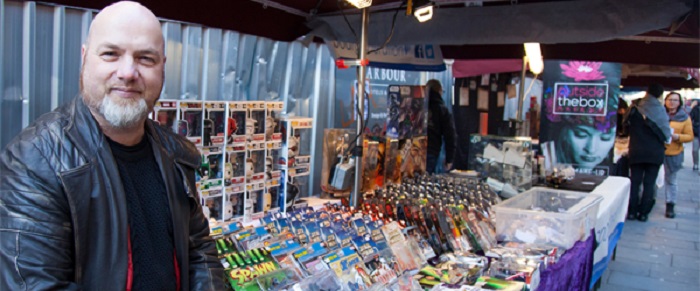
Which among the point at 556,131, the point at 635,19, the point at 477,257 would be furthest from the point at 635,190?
the point at 477,257

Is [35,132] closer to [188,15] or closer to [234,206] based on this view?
[188,15]

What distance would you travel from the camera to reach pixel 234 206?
10.8 ft

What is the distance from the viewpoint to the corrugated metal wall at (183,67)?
298 cm

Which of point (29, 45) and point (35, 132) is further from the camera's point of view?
point (29, 45)

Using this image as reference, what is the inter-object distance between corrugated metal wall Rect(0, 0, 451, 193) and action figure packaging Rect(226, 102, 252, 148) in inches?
35.2

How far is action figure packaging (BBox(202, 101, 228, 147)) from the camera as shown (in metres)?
3.06

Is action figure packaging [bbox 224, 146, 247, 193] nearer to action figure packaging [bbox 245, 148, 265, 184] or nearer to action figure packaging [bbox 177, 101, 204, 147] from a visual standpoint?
action figure packaging [bbox 245, 148, 265, 184]

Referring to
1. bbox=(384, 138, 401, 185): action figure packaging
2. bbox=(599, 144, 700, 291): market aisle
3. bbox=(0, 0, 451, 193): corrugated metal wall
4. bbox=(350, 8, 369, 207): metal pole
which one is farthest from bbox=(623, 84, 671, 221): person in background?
bbox=(350, 8, 369, 207): metal pole

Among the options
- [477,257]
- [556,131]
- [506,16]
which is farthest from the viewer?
[556,131]

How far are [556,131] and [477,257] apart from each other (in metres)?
6.86

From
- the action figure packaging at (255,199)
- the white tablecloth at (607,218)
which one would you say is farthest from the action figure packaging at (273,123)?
the white tablecloth at (607,218)

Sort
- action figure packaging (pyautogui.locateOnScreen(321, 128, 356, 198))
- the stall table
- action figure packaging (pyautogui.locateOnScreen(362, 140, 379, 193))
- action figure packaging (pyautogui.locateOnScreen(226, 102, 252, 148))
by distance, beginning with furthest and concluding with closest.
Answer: action figure packaging (pyautogui.locateOnScreen(321, 128, 356, 198))
action figure packaging (pyautogui.locateOnScreen(362, 140, 379, 193))
action figure packaging (pyautogui.locateOnScreen(226, 102, 252, 148))
the stall table

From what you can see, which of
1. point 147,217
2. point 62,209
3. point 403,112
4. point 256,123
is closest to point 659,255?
point 403,112

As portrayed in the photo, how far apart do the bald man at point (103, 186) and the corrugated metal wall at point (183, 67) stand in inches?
74.1
